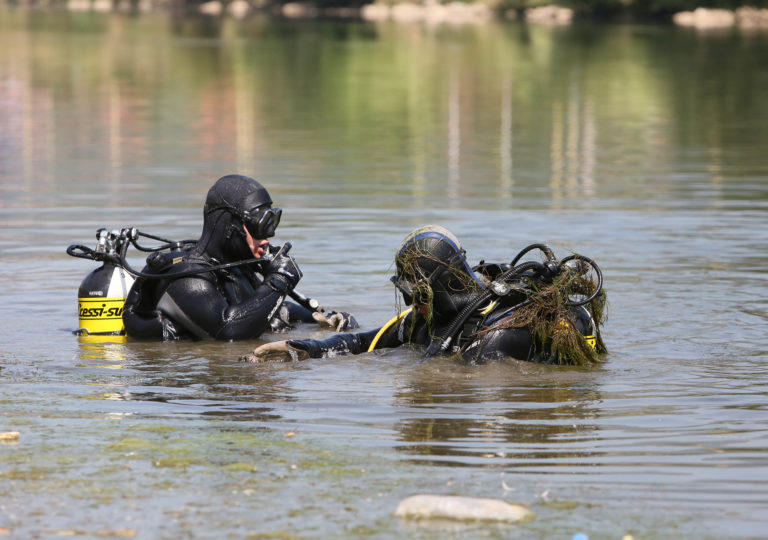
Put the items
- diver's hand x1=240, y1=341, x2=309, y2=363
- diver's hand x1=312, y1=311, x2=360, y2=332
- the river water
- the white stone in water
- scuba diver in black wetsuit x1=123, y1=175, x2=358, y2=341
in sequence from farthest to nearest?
diver's hand x1=312, y1=311, x2=360, y2=332
scuba diver in black wetsuit x1=123, y1=175, x2=358, y2=341
diver's hand x1=240, y1=341, x2=309, y2=363
the river water
the white stone in water

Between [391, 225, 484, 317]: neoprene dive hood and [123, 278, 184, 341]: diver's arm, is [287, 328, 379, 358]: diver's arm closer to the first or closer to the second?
[391, 225, 484, 317]: neoprene dive hood

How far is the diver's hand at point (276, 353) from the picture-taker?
24.8ft

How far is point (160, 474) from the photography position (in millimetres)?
5203

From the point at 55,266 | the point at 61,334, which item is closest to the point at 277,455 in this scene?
the point at 61,334

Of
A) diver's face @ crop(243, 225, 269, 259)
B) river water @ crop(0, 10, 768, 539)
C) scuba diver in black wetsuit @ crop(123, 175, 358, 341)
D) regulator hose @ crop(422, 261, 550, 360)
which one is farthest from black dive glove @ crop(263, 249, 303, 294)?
regulator hose @ crop(422, 261, 550, 360)

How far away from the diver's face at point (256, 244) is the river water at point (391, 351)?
0.58 meters

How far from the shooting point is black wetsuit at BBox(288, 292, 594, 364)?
7148mm

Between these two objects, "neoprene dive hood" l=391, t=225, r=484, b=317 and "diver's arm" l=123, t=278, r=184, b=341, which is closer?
"neoprene dive hood" l=391, t=225, r=484, b=317

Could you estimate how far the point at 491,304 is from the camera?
7176mm

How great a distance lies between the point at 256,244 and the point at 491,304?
1845mm

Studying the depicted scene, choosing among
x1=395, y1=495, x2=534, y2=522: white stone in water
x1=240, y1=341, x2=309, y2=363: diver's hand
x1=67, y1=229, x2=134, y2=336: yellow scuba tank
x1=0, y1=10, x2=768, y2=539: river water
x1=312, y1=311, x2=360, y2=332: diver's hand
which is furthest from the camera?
x1=312, y1=311, x2=360, y2=332: diver's hand

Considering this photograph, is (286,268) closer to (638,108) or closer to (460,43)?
(638,108)

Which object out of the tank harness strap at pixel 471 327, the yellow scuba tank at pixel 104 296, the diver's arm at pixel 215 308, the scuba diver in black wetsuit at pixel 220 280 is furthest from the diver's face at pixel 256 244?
the tank harness strap at pixel 471 327

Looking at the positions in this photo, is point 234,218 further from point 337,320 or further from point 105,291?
point 337,320
